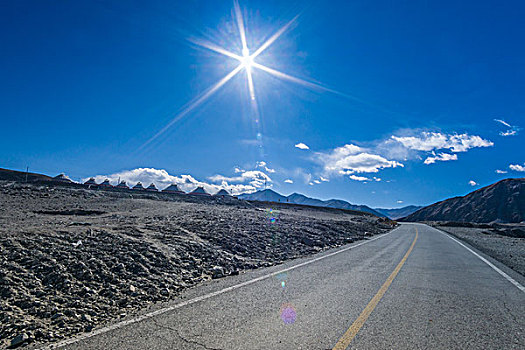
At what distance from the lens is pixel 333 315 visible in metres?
4.62

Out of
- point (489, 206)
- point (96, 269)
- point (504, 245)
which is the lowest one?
point (96, 269)

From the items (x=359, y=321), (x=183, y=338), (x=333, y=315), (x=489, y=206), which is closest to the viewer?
(x=183, y=338)

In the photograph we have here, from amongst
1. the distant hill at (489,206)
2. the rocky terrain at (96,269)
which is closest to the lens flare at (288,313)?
the rocky terrain at (96,269)

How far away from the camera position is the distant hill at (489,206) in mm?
93812

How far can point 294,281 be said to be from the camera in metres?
6.91

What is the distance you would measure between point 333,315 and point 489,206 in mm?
122613

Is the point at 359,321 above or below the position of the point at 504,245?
below

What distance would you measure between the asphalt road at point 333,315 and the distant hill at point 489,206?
109 meters

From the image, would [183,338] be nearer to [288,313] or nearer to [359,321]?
[288,313]

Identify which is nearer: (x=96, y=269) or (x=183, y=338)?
(x=183, y=338)

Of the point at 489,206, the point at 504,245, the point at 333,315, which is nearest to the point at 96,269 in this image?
the point at 333,315

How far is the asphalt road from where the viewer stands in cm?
371

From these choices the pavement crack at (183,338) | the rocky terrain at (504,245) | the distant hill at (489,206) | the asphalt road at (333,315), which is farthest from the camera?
the distant hill at (489,206)

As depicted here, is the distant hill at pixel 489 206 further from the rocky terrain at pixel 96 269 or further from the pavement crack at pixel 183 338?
the pavement crack at pixel 183 338
